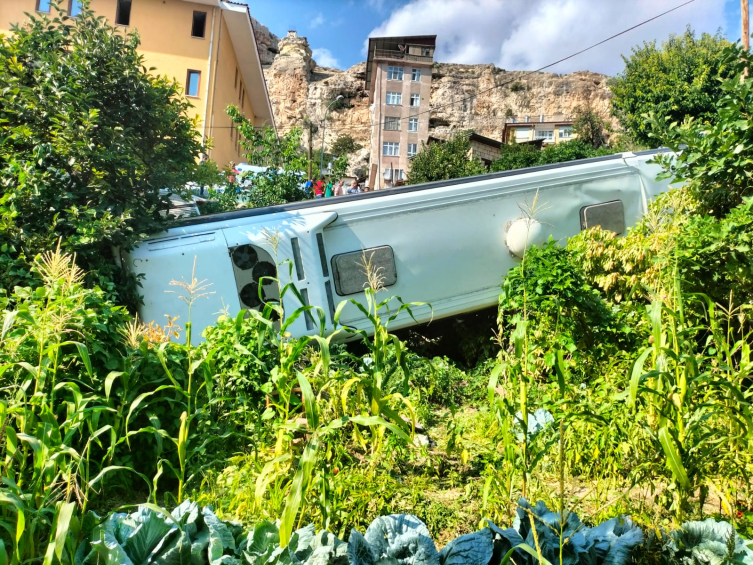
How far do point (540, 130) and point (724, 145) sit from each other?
A: 7780 cm

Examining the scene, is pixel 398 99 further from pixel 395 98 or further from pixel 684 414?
pixel 684 414

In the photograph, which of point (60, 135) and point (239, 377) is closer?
point (239, 377)

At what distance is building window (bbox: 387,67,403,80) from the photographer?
2816 inches

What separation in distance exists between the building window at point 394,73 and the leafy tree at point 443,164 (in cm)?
3067

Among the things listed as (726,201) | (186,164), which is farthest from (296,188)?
(726,201)

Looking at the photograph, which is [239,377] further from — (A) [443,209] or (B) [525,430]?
(A) [443,209]


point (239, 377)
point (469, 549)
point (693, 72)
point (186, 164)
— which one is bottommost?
A: point (469, 549)

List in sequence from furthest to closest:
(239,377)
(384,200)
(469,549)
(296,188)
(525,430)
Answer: (296,188) → (384,200) → (239,377) → (525,430) → (469,549)

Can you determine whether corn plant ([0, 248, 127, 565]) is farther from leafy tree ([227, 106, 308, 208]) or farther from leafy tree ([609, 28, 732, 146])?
leafy tree ([609, 28, 732, 146])

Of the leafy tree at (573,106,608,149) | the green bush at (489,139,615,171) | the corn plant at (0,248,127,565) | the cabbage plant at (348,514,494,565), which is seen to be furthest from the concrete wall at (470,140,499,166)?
the cabbage plant at (348,514,494,565)

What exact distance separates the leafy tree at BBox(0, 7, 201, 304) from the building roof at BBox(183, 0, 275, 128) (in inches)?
544

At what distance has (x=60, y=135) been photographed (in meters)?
6.82

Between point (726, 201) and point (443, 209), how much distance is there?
351cm

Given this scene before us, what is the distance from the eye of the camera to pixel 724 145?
5426 mm
